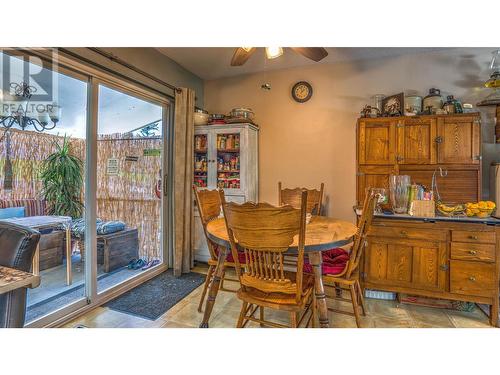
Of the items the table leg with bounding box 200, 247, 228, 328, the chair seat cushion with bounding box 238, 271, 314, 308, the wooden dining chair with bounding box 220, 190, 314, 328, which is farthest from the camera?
the table leg with bounding box 200, 247, 228, 328

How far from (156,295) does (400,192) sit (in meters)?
2.55

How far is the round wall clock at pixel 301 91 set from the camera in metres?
3.21

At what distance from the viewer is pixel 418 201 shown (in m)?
2.35

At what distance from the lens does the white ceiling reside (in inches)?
110

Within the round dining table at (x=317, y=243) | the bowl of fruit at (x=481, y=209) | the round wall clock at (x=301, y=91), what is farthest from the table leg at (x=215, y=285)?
the round wall clock at (x=301, y=91)

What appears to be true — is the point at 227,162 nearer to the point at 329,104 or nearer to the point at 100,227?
the point at 329,104

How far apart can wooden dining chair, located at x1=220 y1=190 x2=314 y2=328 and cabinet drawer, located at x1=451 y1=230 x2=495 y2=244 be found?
149 cm

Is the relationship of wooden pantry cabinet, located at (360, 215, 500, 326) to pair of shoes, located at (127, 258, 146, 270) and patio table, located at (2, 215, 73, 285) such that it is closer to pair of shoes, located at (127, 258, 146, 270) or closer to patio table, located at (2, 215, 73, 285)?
pair of shoes, located at (127, 258, 146, 270)

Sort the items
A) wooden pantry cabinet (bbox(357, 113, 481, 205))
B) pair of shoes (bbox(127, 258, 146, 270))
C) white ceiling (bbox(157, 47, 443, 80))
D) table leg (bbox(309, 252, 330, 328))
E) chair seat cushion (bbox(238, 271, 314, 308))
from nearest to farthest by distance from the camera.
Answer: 1. chair seat cushion (bbox(238, 271, 314, 308))
2. table leg (bbox(309, 252, 330, 328))
3. wooden pantry cabinet (bbox(357, 113, 481, 205))
4. white ceiling (bbox(157, 47, 443, 80))
5. pair of shoes (bbox(127, 258, 146, 270))

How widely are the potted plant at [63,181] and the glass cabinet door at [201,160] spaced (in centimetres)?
142

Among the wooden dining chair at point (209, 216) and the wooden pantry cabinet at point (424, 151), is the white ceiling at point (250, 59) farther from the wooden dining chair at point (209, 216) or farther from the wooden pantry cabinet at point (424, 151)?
the wooden dining chair at point (209, 216)

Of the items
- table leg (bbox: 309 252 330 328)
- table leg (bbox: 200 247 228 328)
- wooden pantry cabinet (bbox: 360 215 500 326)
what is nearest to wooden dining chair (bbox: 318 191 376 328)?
table leg (bbox: 309 252 330 328)
